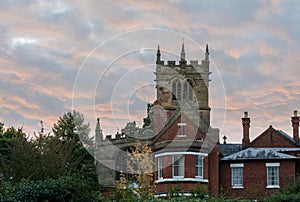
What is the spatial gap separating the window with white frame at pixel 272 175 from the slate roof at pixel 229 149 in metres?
5.00

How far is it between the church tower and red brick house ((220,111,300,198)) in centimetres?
2722

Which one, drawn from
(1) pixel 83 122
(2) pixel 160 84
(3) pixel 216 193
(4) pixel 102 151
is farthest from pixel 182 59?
(3) pixel 216 193

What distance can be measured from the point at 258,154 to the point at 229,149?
226 inches

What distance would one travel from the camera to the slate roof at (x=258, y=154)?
176 feet

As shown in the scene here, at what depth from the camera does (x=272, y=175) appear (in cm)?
5353

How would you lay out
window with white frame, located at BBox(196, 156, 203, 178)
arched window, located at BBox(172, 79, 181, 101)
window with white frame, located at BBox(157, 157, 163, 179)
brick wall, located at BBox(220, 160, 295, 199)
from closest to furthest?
window with white frame, located at BBox(196, 156, 203, 178)
window with white frame, located at BBox(157, 157, 163, 179)
brick wall, located at BBox(220, 160, 295, 199)
arched window, located at BBox(172, 79, 181, 101)

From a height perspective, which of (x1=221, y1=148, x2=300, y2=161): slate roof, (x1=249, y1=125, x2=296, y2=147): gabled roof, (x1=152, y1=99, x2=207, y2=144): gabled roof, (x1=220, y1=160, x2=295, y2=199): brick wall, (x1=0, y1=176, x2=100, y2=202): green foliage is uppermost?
(x1=152, y1=99, x2=207, y2=144): gabled roof

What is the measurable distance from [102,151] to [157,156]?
19.0 meters

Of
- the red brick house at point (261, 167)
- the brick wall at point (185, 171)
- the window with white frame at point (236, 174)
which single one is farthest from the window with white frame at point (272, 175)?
the brick wall at point (185, 171)

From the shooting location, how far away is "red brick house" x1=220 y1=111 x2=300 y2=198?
174ft

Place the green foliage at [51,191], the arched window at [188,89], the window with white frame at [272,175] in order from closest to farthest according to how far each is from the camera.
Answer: the green foliage at [51,191]
the window with white frame at [272,175]
the arched window at [188,89]

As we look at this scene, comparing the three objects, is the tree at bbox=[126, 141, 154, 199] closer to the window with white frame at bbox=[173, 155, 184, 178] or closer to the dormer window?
the window with white frame at bbox=[173, 155, 184, 178]

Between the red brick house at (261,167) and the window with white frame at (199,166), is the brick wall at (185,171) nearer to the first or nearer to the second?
the window with white frame at (199,166)

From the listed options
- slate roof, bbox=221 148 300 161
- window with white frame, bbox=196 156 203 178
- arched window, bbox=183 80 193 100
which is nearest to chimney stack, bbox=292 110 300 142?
slate roof, bbox=221 148 300 161
